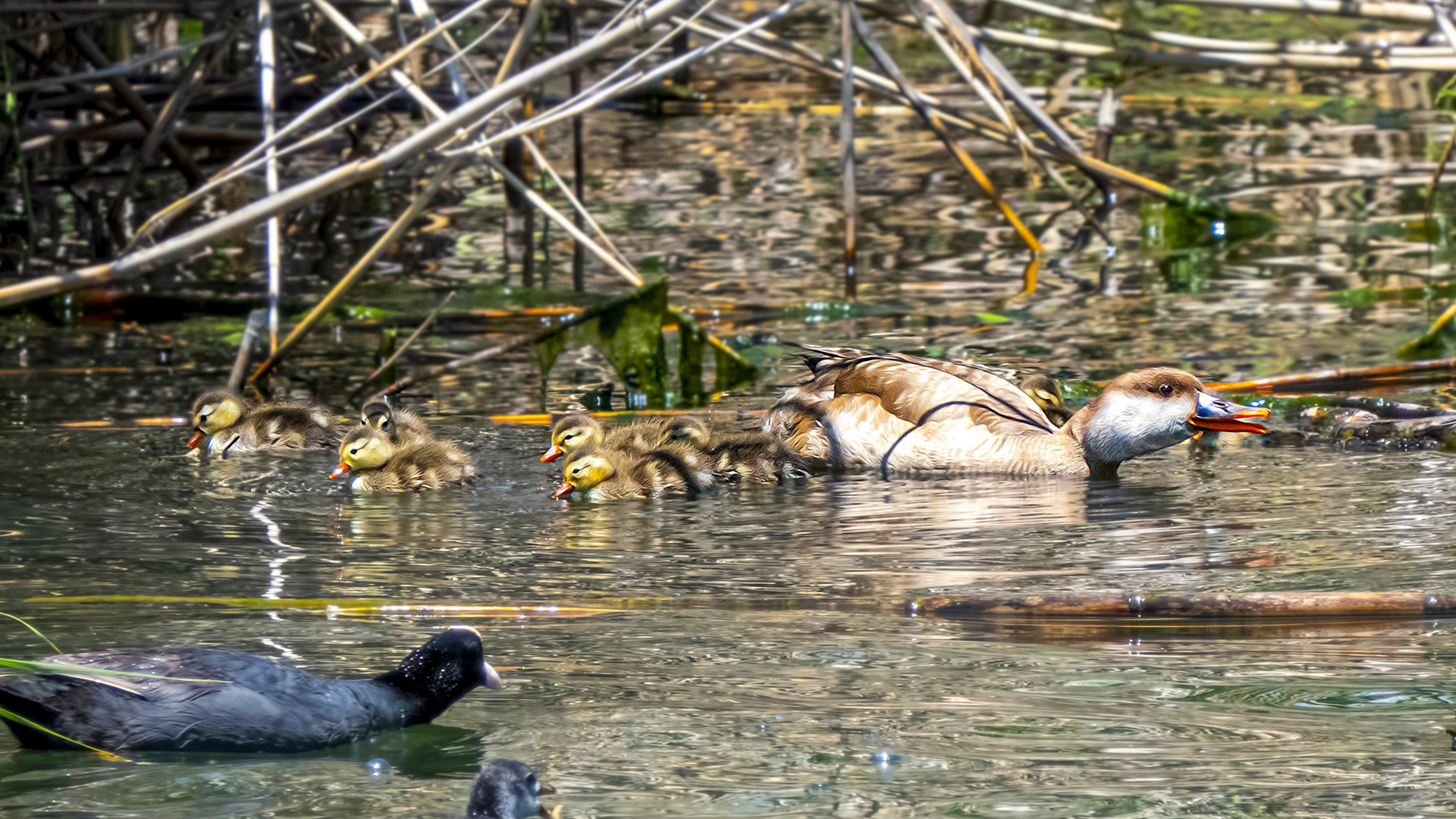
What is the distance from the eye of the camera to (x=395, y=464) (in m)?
5.81

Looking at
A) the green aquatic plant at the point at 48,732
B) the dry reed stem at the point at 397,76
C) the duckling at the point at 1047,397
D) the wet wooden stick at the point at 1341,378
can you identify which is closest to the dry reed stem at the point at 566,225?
the dry reed stem at the point at 397,76

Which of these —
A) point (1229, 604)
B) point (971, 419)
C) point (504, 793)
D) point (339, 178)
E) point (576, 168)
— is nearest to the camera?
point (504, 793)

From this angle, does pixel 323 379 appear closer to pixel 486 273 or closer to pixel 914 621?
pixel 486 273

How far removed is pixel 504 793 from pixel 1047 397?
13.1ft

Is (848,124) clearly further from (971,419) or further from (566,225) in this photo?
(971,419)

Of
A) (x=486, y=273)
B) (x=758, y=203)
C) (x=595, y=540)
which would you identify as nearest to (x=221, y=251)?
(x=486, y=273)

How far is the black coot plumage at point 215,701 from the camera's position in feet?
10.7

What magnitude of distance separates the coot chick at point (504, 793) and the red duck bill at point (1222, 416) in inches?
132

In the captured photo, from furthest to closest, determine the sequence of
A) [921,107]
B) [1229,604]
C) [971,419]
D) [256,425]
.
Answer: [921,107]
[256,425]
[971,419]
[1229,604]

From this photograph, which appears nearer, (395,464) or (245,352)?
(395,464)

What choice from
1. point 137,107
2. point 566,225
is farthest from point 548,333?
point 137,107

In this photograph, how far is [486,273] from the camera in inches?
370

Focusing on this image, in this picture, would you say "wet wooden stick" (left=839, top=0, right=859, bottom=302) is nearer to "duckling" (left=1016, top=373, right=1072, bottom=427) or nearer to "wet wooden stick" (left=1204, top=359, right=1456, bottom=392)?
"duckling" (left=1016, top=373, right=1072, bottom=427)

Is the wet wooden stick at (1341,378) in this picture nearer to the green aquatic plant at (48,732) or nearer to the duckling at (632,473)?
the duckling at (632,473)
